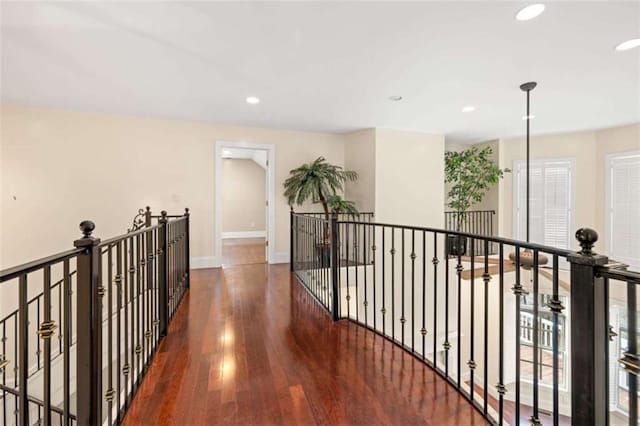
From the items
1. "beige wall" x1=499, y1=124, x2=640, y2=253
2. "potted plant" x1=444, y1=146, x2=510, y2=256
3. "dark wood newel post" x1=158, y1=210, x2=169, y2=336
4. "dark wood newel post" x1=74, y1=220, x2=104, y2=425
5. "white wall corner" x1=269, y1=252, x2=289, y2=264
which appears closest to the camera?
"dark wood newel post" x1=74, y1=220, x2=104, y2=425

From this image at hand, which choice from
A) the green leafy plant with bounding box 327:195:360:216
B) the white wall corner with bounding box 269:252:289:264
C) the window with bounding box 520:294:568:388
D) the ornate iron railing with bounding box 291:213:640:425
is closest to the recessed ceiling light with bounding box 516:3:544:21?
the ornate iron railing with bounding box 291:213:640:425

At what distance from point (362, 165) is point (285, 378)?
4490mm

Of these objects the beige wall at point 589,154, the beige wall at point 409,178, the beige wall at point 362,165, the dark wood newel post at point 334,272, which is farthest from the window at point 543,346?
the dark wood newel post at point 334,272

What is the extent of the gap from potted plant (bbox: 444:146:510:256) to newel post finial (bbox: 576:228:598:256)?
5399mm

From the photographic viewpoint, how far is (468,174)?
6594 mm

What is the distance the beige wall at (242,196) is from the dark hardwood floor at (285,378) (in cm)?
643

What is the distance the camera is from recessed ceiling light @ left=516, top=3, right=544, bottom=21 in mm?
2188

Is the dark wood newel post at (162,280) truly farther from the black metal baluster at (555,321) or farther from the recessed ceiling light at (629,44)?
the recessed ceiling light at (629,44)

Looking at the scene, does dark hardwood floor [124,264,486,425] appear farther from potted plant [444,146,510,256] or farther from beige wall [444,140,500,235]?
beige wall [444,140,500,235]

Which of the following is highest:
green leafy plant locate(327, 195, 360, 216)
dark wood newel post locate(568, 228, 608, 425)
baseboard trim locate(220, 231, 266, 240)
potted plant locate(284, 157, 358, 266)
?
potted plant locate(284, 157, 358, 266)

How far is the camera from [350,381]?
199 centimetres

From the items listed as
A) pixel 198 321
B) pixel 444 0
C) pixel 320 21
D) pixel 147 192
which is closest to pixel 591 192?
pixel 444 0

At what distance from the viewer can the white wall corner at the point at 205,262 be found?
5.36 meters

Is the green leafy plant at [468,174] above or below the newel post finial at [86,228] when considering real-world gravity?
above
